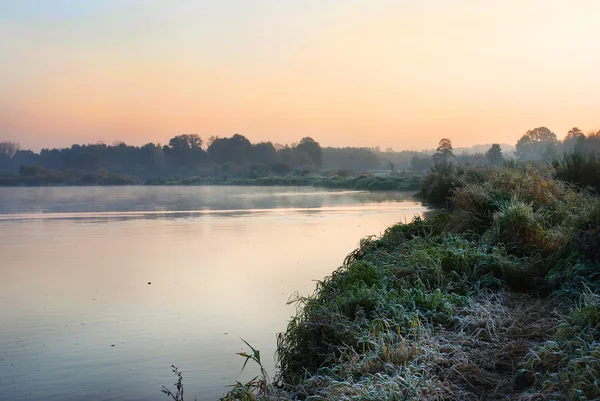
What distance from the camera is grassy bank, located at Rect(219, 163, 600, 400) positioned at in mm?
3947

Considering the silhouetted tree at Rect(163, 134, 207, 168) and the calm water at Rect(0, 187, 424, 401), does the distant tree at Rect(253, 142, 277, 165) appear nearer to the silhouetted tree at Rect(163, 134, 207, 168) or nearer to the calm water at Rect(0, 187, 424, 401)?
the silhouetted tree at Rect(163, 134, 207, 168)

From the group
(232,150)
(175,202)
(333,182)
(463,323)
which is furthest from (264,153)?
(463,323)

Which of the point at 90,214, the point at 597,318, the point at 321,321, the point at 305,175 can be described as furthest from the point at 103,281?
the point at 305,175

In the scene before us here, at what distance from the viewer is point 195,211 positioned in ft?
77.6

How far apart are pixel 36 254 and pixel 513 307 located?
9499mm

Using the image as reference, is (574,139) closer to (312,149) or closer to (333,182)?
(333,182)

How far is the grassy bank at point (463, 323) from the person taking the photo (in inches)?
155

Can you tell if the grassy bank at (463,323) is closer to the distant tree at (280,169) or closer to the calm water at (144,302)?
the calm water at (144,302)

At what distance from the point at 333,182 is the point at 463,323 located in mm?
51389

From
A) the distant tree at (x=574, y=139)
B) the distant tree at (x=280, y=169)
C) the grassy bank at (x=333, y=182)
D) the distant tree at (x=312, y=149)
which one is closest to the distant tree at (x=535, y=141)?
the distant tree at (x=574, y=139)

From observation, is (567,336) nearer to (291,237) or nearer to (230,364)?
(230,364)

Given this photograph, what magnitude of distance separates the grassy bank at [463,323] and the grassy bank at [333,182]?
34.2m

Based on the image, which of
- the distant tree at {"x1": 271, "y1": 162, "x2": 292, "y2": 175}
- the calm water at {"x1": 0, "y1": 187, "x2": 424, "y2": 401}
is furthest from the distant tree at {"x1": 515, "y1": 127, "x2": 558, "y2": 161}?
the calm water at {"x1": 0, "y1": 187, "x2": 424, "y2": 401}

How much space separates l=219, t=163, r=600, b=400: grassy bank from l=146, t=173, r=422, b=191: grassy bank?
34.2 metres
